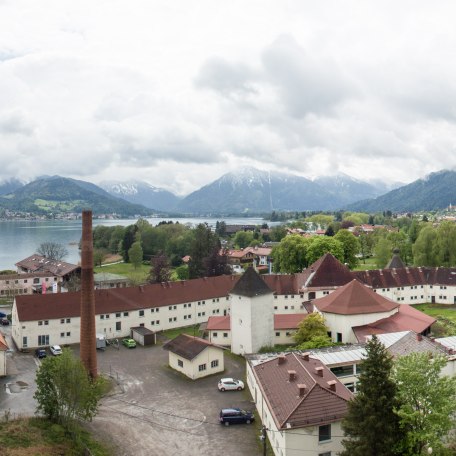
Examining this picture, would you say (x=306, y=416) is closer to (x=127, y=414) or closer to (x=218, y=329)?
(x=127, y=414)

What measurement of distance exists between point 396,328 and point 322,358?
1275cm

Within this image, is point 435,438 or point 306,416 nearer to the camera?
point 435,438

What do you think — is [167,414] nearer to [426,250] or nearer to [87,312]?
[87,312]

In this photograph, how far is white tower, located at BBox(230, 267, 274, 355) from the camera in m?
45.1

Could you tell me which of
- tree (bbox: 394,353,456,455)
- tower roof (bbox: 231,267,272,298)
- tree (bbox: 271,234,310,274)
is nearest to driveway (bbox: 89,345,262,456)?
tower roof (bbox: 231,267,272,298)

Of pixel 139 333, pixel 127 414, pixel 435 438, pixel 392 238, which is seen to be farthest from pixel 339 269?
pixel 392 238

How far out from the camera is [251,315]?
45.1 m

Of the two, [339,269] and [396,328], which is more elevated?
[339,269]

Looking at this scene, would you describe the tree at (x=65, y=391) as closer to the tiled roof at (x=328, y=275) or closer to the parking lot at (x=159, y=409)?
the parking lot at (x=159, y=409)

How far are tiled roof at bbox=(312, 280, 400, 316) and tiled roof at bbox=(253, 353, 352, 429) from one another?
15.1 meters

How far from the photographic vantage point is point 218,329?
49.4 metres

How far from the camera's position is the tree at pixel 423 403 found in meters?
21.4

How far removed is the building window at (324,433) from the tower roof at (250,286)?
779 inches

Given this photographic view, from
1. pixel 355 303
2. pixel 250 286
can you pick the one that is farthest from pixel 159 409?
pixel 355 303
